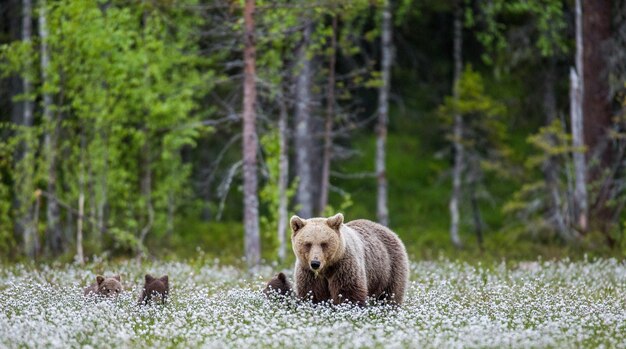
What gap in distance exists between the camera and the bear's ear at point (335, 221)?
463 inches

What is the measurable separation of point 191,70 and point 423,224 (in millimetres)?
14472

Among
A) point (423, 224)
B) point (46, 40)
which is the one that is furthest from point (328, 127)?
point (423, 224)

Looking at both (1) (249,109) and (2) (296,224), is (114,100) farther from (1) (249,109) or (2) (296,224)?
(2) (296,224)

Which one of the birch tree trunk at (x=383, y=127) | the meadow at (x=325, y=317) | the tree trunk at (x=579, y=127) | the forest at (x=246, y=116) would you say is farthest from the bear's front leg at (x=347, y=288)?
the birch tree trunk at (x=383, y=127)

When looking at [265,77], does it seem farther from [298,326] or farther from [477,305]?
[298,326]

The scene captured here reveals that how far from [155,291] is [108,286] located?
1.07 m

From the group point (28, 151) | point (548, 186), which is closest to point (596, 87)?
point (548, 186)

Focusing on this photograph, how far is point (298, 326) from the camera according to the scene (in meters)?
10.2

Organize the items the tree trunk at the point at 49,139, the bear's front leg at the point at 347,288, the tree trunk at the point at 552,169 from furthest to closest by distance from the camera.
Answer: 1. the tree trunk at the point at 552,169
2. the tree trunk at the point at 49,139
3. the bear's front leg at the point at 347,288

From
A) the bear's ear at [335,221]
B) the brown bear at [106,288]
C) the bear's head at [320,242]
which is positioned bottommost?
the brown bear at [106,288]

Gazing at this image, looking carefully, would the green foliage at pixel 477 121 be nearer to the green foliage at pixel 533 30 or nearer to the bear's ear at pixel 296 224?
the green foliage at pixel 533 30

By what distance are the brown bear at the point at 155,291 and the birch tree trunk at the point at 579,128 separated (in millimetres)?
14583

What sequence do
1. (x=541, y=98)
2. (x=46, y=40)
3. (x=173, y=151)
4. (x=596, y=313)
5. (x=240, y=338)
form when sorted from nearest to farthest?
1. (x=240, y=338)
2. (x=596, y=313)
3. (x=46, y=40)
4. (x=173, y=151)
5. (x=541, y=98)

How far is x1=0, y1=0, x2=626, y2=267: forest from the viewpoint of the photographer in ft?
74.6
